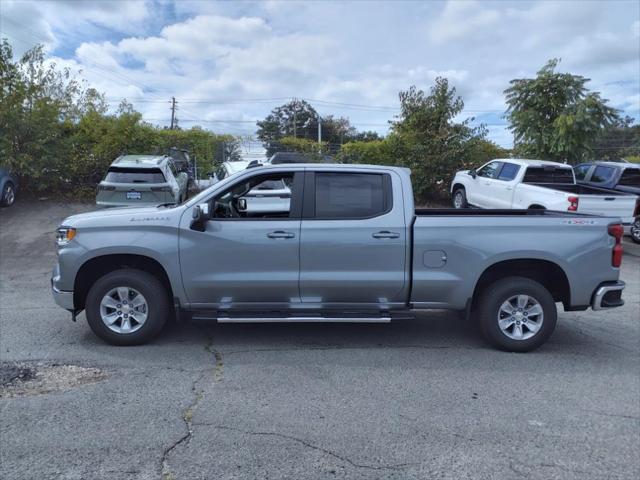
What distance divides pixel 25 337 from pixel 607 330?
22.7ft

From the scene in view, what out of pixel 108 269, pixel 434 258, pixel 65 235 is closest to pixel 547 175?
pixel 434 258

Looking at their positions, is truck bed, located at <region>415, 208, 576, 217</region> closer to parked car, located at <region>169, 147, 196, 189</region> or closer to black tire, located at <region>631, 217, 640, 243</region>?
black tire, located at <region>631, 217, 640, 243</region>

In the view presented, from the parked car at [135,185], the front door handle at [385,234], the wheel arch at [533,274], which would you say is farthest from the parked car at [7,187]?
the wheel arch at [533,274]

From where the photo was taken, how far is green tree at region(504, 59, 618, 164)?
53.0 feet

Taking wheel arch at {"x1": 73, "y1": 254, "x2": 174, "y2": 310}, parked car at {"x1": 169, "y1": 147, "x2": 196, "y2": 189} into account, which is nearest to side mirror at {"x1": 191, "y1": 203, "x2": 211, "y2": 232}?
wheel arch at {"x1": 73, "y1": 254, "x2": 174, "y2": 310}

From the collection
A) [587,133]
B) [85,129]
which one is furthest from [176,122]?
[587,133]

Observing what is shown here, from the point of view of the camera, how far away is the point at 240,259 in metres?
5.39

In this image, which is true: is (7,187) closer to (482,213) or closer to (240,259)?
(240,259)

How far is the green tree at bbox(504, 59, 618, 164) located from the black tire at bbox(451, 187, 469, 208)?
3881 mm

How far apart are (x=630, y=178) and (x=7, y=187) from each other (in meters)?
16.1

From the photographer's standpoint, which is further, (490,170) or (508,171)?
(490,170)

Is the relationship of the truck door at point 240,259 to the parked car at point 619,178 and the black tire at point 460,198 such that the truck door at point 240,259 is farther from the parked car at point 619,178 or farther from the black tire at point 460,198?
the parked car at point 619,178

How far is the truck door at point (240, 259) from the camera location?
5.38 meters

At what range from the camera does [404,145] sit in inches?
649
